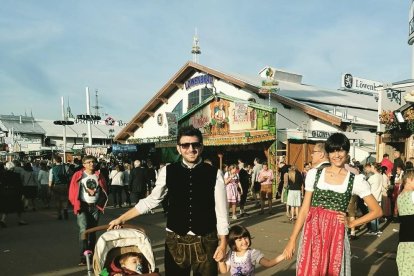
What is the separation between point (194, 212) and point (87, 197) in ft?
13.6

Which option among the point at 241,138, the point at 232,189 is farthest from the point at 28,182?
the point at 241,138

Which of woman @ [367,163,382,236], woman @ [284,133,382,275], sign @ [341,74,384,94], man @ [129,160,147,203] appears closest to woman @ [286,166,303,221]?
woman @ [367,163,382,236]

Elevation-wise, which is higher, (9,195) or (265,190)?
(9,195)

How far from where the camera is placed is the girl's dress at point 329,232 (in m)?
3.93

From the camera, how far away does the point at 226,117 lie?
22234 mm

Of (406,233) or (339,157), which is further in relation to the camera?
(406,233)

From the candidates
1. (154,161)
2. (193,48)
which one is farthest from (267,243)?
(193,48)

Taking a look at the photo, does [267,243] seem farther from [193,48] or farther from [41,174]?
[193,48]

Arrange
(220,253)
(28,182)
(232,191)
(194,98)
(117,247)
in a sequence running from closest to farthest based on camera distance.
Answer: (220,253) < (117,247) < (232,191) < (28,182) < (194,98)

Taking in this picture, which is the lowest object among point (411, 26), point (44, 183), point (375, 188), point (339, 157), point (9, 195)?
point (44, 183)

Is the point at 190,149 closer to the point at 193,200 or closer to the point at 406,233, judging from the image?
the point at 193,200

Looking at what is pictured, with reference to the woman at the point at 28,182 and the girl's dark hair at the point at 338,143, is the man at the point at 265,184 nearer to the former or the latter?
the woman at the point at 28,182

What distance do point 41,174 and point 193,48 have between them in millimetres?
22507

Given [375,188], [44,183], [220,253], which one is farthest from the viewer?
[44,183]
